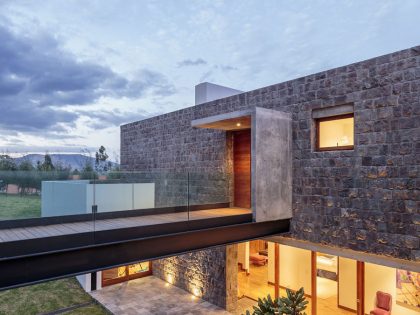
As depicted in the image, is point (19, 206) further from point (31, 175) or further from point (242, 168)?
point (242, 168)

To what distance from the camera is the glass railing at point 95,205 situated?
4.89 meters

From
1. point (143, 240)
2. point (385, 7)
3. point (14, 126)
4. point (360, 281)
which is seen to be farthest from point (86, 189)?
point (14, 126)

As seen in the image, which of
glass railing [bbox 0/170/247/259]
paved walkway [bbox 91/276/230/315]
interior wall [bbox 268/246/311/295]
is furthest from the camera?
paved walkway [bbox 91/276/230/315]

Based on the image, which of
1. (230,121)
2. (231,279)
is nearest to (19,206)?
(230,121)

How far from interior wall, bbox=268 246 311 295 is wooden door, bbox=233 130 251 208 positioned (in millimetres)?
1960

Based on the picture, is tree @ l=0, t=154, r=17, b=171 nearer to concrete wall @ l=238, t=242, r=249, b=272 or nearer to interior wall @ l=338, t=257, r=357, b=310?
concrete wall @ l=238, t=242, r=249, b=272

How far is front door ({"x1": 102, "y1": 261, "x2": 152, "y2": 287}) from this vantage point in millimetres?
11414

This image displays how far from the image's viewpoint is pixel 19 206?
5863 mm

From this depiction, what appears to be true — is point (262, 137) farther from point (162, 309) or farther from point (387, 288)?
point (162, 309)

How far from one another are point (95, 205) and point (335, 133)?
5.40 metres

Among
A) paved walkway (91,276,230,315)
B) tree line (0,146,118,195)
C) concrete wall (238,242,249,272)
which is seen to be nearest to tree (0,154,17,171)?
tree line (0,146,118,195)

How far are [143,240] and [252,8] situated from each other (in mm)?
12444

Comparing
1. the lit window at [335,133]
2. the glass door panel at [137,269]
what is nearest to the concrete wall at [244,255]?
the glass door panel at [137,269]

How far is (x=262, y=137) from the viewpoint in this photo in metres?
6.91
